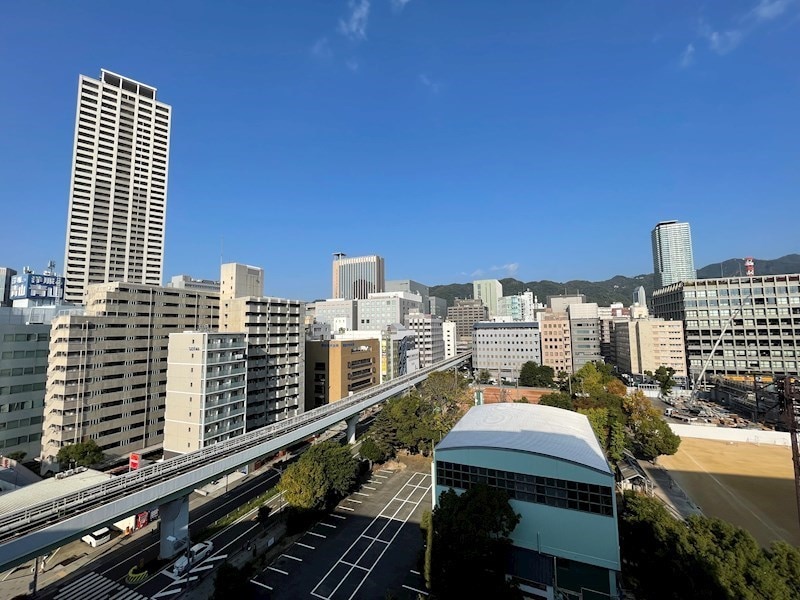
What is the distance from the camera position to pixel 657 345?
85875 millimetres

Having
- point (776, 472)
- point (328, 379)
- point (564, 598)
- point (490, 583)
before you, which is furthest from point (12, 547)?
point (776, 472)

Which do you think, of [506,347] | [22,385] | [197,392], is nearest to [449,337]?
[506,347]

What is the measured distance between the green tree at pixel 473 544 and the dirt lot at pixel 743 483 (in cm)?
→ 2231

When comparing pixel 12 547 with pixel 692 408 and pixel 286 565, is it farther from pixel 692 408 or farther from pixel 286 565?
pixel 692 408

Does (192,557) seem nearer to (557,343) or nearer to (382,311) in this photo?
(557,343)

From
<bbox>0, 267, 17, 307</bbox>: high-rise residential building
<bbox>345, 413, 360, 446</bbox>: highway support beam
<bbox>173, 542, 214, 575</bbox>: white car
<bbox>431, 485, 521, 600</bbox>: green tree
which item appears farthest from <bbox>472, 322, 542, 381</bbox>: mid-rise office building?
<bbox>0, 267, 17, 307</bbox>: high-rise residential building

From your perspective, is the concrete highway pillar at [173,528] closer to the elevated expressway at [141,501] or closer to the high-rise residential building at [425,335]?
the elevated expressway at [141,501]

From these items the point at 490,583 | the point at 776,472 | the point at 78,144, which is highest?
the point at 78,144

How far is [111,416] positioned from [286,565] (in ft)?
117

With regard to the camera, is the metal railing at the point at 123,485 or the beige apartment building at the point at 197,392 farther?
the beige apartment building at the point at 197,392

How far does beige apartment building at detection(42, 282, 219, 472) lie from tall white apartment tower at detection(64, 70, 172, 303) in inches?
1902

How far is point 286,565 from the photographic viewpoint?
82.1ft

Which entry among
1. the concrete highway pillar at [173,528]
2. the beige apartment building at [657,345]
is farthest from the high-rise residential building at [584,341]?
the concrete highway pillar at [173,528]

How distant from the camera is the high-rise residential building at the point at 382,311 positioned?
124 meters
